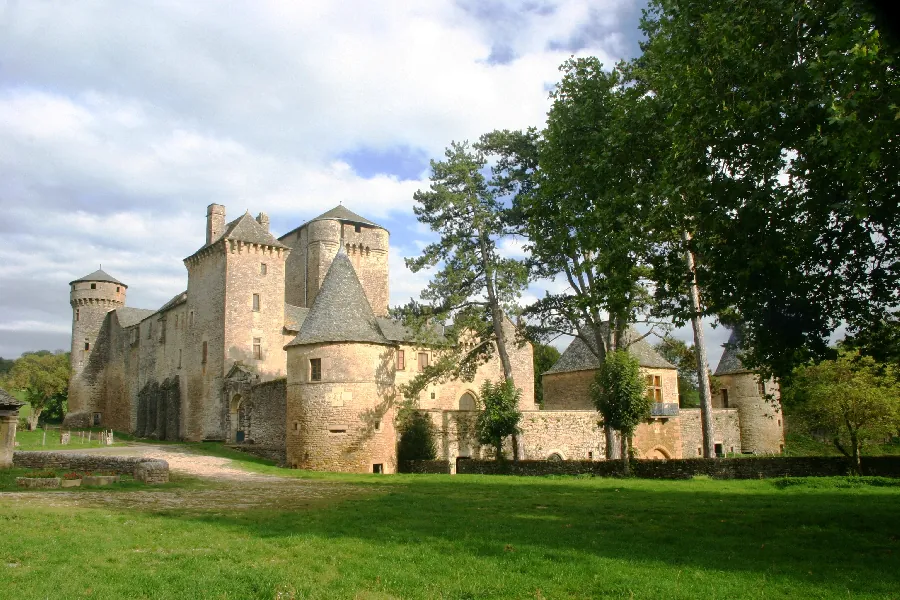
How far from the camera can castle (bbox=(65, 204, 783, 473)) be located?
1083 inches

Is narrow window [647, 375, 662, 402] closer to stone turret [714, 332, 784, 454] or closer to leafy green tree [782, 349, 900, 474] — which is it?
stone turret [714, 332, 784, 454]

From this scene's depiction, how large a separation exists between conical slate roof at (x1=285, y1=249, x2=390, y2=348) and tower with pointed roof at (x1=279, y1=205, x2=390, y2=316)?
21.2 meters

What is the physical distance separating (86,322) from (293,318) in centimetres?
2690

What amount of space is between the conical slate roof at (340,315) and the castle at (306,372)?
2.2 inches

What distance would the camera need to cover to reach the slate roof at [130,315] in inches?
2277

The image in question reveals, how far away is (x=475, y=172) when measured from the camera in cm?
2892

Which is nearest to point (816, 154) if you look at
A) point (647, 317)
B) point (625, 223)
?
point (625, 223)

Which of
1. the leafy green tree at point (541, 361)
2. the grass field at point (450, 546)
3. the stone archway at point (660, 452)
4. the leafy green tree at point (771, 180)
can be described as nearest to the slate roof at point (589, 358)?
the stone archway at point (660, 452)

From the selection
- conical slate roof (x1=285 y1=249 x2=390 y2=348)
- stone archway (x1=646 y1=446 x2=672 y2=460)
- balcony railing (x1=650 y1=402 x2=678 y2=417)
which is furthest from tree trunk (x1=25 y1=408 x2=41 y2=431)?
balcony railing (x1=650 y1=402 x2=678 y2=417)

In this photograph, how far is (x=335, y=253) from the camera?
169 ft

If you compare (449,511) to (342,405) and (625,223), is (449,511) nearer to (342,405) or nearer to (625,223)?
(625,223)

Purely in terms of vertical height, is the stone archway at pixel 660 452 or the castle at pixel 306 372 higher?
the castle at pixel 306 372

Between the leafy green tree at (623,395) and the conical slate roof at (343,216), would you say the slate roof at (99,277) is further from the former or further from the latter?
the leafy green tree at (623,395)

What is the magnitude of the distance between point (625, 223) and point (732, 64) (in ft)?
11.0
